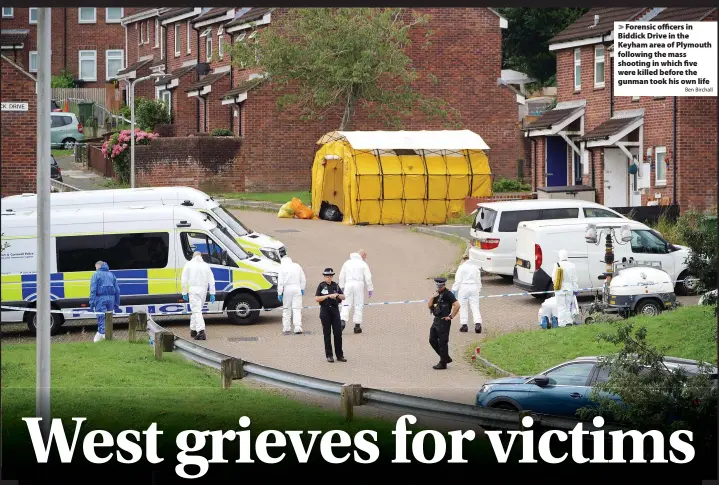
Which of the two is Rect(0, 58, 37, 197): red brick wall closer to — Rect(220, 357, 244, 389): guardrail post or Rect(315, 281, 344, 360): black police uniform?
Rect(315, 281, 344, 360): black police uniform

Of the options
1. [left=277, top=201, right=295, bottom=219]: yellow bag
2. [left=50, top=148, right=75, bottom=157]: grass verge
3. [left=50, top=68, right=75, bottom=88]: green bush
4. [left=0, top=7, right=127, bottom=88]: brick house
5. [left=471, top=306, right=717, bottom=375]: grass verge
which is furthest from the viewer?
[left=0, top=7, right=127, bottom=88]: brick house

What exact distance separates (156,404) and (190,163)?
3107cm

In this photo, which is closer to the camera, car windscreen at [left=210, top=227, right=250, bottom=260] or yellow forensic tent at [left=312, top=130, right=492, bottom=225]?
car windscreen at [left=210, top=227, right=250, bottom=260]

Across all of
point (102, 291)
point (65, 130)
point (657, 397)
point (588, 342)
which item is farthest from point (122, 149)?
point (657, 397)

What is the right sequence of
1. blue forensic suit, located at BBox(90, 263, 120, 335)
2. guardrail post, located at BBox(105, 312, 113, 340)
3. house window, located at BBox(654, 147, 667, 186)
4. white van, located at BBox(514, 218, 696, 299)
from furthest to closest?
house window, located at BBox(654, 147, 667, 186) < white van, located at BBox(514, 218, 696, 299) < blue forensic suit, located at BBox(90, 263, 120, 335) < guardrail post, located at BBox(105, 312, 113, 340)

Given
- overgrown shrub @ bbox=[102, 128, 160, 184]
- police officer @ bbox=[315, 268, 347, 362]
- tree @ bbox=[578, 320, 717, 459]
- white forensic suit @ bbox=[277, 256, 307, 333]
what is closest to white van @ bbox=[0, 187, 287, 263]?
white forensic suit @ bbox=[277, 256, 307, 333]

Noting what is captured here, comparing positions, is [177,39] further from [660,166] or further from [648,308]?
[648,308]

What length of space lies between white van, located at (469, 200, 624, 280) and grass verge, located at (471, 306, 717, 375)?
5.58 metres

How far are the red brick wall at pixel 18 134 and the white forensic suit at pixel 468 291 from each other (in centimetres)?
1075

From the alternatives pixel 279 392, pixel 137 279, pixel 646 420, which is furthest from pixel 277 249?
pixel 646 420

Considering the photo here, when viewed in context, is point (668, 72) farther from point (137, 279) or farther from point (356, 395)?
point (137, 279)

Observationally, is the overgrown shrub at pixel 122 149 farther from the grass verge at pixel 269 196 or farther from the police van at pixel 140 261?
the police van at pixel 140 261

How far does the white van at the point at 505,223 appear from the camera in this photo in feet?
93.0

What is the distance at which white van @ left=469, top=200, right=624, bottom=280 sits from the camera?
93.0 feet
